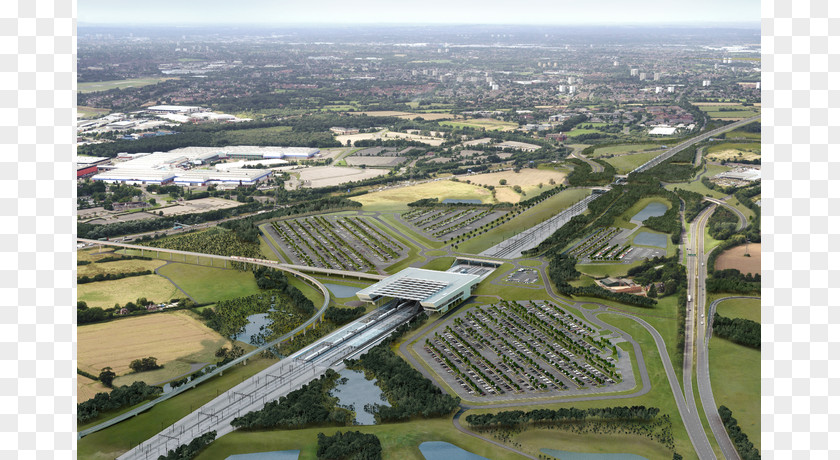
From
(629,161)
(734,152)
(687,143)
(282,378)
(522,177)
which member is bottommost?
(282,378)

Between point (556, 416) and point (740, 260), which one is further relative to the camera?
point (740, 260)

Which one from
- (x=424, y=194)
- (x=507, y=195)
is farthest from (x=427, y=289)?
(x=507, y=195)

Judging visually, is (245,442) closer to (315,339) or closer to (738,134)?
(315,339)

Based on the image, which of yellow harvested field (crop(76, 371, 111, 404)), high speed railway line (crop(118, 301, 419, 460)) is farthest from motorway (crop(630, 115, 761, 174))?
yellow harvested field (crop(76, 371, 111, 404))

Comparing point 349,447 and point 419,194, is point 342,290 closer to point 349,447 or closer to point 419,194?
point 349,447

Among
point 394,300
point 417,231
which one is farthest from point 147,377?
point 417,231

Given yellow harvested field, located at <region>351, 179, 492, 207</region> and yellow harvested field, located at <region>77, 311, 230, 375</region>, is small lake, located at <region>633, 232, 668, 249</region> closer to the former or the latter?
yellow harvested field, located at <region>351, 179, 492, 207</region>

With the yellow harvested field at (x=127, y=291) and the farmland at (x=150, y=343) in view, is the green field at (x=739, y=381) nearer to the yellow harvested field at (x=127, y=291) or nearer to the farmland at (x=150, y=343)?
the farmland at (x=150, y=343)
